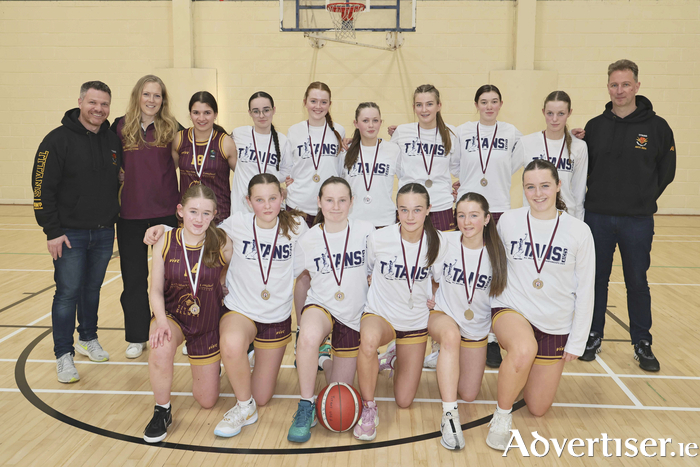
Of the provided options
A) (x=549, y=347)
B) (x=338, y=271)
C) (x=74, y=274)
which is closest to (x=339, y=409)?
(x=338, y=271)

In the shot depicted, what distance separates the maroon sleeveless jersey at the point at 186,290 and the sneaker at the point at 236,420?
0.50 m

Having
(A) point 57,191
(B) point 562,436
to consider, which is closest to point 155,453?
(A) point 57,191

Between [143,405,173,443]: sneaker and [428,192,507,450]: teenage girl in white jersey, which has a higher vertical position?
[428,192,507,450]: teenage girl in white jersey

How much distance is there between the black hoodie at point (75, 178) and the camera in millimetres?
3492

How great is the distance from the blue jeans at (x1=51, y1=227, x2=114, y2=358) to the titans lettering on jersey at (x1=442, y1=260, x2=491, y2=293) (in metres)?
2.30

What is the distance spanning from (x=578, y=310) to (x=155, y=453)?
241 centimetres

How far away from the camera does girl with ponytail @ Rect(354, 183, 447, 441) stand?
321 centimetres

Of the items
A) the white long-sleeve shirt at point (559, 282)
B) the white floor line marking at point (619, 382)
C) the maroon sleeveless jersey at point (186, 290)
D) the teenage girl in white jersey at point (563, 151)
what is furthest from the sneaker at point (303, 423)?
the teenage girl in white jersey at point (563, 151)

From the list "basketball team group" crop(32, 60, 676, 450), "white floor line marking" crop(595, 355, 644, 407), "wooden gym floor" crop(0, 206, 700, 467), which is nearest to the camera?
"wooden gym floor" crop(0, 206, 700, 467)

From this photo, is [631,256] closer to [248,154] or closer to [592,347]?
[592,347]

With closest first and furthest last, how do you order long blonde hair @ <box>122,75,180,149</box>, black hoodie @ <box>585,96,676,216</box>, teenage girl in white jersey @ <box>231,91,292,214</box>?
1. long blonde hair @ <box>122,75,180,149</box>
2. black hoodie @ <box>585,96,676,216</box>
3. teenage girl in white jersey @ <box>231,91,292,214</box>

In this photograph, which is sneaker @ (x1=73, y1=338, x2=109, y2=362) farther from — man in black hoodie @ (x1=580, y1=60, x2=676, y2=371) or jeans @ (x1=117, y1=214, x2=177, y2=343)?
man in black hoodie @ (x1=580, y1=60, x2=676, y2=371)

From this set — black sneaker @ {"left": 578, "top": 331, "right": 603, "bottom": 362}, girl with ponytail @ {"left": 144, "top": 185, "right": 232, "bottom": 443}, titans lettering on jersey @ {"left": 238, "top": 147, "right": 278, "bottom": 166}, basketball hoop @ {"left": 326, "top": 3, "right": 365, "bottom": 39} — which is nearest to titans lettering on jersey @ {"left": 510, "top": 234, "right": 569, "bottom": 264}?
black sneaker @ {"left": 578, "top": 331, "right": 603, "bottom": 362}

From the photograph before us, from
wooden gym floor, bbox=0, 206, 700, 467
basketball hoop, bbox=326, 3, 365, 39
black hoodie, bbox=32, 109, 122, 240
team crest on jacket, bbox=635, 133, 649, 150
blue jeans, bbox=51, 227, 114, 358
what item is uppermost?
basketball hoop, bbox=326, 3, 365, 39
